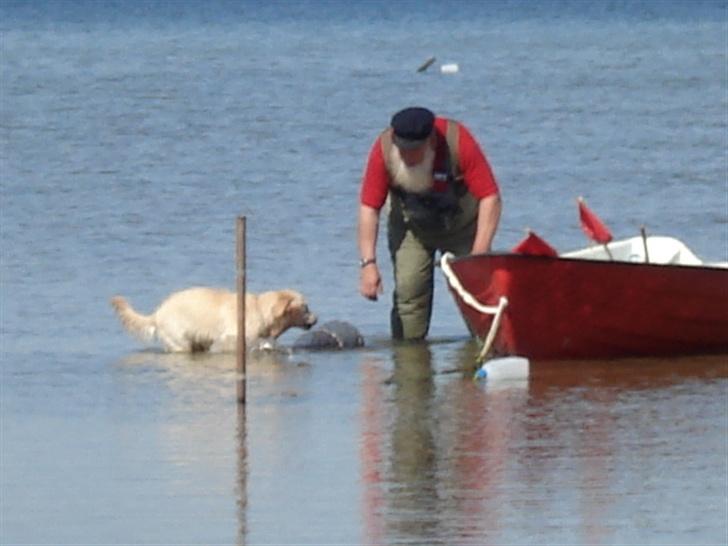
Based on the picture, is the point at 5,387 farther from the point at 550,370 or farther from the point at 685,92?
the point at 685,92

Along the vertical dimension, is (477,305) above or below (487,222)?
below

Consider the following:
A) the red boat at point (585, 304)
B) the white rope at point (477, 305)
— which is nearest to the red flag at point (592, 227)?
the red boat at point (585, 304)

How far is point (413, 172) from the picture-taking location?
14.6 metres

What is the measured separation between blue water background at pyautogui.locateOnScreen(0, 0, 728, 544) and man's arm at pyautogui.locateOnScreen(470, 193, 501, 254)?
2.44 ft

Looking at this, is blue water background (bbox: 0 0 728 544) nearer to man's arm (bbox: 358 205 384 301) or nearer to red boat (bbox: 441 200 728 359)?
red boat (bbox: 441 200 728 359)

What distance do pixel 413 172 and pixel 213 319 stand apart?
4.81ft

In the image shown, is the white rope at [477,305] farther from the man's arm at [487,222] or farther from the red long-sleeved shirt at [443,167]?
the red long-sleeved shirt at [443,167]

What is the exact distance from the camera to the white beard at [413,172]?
1454 centimetres

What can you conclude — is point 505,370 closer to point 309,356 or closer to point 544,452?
point 309,356

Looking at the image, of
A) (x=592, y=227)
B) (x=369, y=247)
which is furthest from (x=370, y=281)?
(x=592, y=227)

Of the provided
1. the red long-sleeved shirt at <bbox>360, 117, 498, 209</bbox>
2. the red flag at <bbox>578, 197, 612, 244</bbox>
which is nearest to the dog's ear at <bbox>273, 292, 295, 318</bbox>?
the red long-sleeved shirt at <bbox>360, 117, 498, 209</bbox>

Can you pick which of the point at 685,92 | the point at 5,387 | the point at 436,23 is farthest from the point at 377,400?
the point at 436,23

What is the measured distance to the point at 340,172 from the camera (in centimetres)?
2689

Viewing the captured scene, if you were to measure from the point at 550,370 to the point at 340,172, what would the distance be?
1276cm
